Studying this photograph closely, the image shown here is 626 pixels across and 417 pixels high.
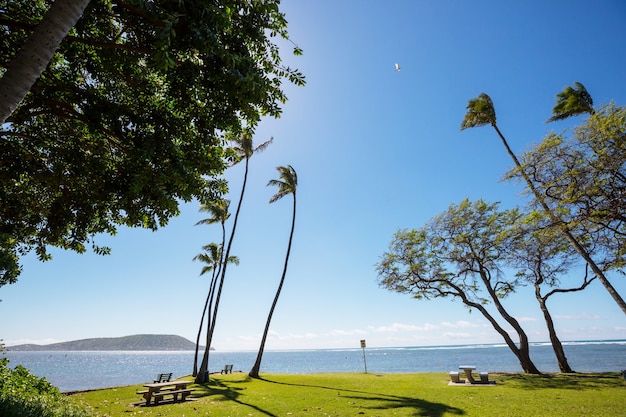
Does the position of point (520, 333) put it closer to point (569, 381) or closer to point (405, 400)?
point (569, 381)

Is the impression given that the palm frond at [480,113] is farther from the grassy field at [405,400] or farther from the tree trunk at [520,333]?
the grassy field at [405,400]

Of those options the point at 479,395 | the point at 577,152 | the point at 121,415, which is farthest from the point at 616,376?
the point at 121,415

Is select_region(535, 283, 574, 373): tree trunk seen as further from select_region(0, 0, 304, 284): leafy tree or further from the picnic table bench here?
select_region(0, 0, 304, 284): leafy tree

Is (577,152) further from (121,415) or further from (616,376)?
(121,415)

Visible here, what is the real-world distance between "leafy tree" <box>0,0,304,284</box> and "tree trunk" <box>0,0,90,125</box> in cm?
113

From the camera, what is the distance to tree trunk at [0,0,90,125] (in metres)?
4.16

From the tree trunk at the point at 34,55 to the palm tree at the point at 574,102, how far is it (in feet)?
66.6

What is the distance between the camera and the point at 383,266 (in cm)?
2612

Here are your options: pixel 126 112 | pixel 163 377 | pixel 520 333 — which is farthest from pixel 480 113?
pixel 163 377

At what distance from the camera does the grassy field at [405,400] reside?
34.9 ft

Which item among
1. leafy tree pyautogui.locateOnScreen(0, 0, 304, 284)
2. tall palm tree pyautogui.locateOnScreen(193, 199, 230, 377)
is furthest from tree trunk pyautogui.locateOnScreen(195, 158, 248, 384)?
leafy tree pyautogui.locateOnScreen(0, 0, 304, 284)

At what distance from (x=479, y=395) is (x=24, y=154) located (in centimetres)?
1783

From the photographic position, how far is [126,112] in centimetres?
766

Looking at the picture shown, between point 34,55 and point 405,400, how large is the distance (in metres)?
15.2
